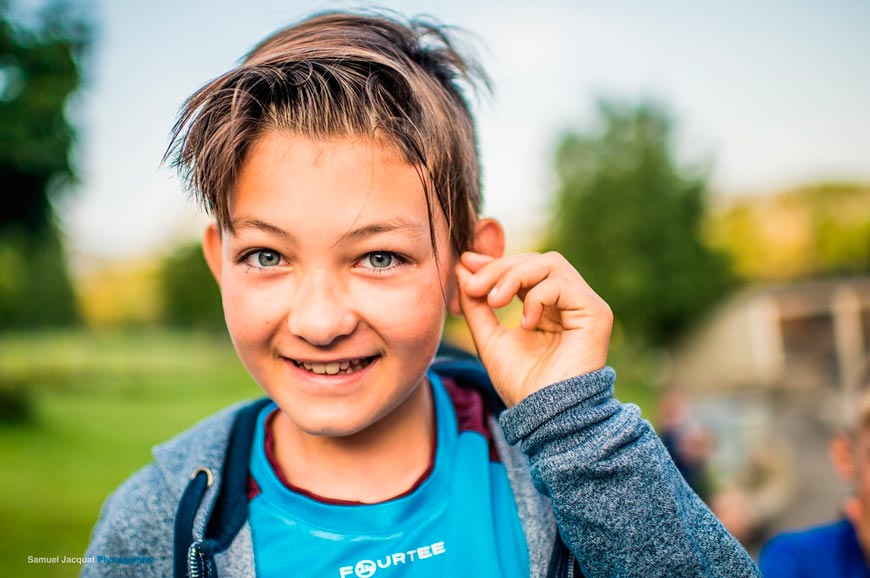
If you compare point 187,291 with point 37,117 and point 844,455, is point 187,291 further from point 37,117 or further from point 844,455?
point 844,455

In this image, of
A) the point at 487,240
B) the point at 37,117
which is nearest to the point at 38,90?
the point at 37,117

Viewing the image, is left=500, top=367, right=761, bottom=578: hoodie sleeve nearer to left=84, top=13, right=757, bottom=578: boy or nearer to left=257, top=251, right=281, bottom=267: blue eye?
left=84, top=13, right=757, bottom=578: boy

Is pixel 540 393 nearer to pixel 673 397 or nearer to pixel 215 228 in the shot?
pixel 215 228

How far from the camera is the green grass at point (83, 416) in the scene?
25.5 feet

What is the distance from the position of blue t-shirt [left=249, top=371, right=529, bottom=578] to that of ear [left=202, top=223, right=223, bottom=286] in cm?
53

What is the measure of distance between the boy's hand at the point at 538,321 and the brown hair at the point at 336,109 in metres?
0.17

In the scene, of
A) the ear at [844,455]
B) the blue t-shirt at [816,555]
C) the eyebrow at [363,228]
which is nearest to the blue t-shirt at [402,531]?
the eyebrow at [363,228]

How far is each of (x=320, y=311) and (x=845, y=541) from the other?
6.53ft

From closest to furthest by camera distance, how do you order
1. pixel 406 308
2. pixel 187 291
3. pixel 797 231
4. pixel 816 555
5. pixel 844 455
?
pixel 406 308, pixel 816 555, pixel 844 455, pixel 187 291, pixel 797 231

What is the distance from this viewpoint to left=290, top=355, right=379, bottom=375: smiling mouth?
146cm

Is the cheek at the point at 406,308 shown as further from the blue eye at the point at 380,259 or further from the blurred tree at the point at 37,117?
the blurred tree at the point at 37,117

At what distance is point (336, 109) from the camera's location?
1.42 meters

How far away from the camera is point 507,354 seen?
1.57 metres

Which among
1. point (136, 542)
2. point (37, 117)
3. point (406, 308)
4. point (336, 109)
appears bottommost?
point (136, 542)
